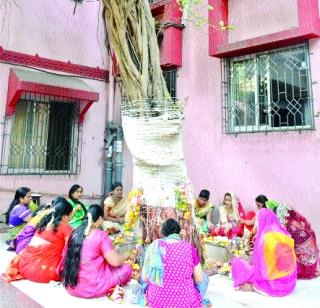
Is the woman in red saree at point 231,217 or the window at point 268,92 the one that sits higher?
the window at point 268,92

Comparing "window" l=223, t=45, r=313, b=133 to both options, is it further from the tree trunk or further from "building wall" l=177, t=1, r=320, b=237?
→ the tree trunk

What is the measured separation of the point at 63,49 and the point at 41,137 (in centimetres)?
202

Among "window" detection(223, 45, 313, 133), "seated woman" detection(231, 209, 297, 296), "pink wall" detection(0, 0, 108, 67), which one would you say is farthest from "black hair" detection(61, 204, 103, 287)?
"pink wall" detection(0, 0, 108, 67)

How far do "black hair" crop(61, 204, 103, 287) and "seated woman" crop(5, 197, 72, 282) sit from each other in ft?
1.18

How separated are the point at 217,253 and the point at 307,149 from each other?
2.05m

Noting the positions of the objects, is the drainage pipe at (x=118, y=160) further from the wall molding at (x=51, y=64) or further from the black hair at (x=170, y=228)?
the black hair at (x=170, y=228)

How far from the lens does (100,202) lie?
771cm

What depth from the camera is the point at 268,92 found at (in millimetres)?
5547

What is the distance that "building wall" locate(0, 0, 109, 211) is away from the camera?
6512 millimetres

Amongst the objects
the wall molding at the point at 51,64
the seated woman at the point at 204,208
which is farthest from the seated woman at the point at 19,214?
the wall molding at the point at 51,64

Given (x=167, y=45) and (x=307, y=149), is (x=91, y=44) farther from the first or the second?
(x=307, y=149)

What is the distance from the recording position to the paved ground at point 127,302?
313 cm

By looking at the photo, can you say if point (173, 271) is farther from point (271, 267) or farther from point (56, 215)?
point (56, 215)

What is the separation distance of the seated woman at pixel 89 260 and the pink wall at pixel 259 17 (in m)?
4.30
